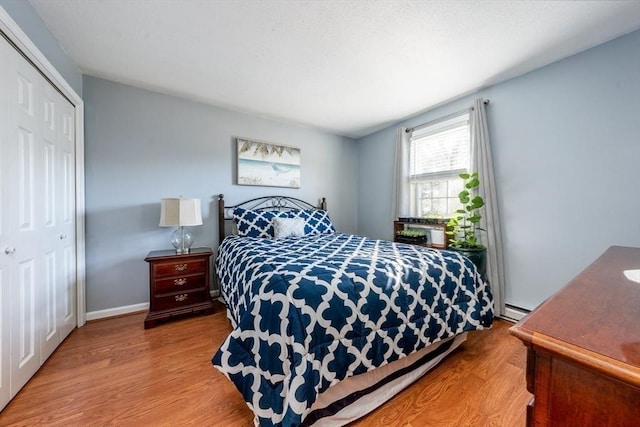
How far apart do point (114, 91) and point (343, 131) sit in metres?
2.98

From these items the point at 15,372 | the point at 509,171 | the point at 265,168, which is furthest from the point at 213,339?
the point at 509,171

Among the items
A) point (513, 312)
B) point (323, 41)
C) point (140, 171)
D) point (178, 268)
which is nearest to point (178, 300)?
point (178, 268)

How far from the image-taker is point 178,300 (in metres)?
2.47

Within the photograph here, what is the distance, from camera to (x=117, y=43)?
6.42 feet

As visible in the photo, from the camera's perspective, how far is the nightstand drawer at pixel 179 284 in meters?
2.39

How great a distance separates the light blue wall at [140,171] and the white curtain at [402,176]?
198cm

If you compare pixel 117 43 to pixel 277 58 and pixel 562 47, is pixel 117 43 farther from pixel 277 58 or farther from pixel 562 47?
pixel 562 47

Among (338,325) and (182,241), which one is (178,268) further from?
(338,325)

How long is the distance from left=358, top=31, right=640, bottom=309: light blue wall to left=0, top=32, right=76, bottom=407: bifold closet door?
3.85m

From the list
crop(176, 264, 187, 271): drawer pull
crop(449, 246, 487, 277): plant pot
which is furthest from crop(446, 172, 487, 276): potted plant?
crop(176, 264, 187, 271): drawer pull

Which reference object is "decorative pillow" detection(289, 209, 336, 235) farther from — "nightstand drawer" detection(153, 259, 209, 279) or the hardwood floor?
the hardwood floor

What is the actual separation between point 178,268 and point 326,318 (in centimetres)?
198

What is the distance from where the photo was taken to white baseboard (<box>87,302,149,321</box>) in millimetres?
2428

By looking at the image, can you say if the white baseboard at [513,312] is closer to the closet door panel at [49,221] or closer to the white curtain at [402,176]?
the white curtain at [402,176]
